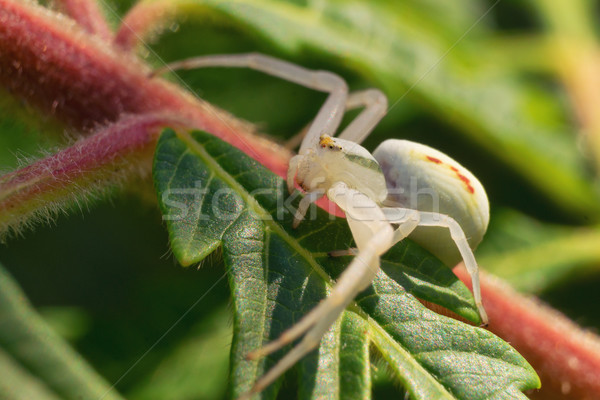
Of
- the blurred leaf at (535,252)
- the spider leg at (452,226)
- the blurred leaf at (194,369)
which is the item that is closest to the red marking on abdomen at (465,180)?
the spider leg at (452,226)

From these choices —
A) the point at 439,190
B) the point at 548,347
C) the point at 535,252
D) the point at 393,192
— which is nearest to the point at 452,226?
the point at 439,190

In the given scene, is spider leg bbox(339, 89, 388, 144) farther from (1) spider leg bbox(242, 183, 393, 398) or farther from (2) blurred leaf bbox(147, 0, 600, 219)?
(1) spider leg bbox(242, 183, 393, 398)

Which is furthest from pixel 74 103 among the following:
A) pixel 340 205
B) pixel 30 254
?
pixel 30 254

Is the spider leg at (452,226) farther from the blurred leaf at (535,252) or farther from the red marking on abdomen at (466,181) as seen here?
the blurred leaf at (535,252)

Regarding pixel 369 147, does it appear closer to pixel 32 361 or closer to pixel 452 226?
pixel 452 226

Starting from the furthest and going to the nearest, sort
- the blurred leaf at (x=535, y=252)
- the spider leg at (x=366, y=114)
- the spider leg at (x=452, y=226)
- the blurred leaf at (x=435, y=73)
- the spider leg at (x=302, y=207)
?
the blurred leaf at (x=535, y=252) < the spider leg at (x=366, y=114) < the blurred leaf at (x=435, y=73) < the spider leg at (x=452, y=226) < the spider leg at (x=302, y=207)
